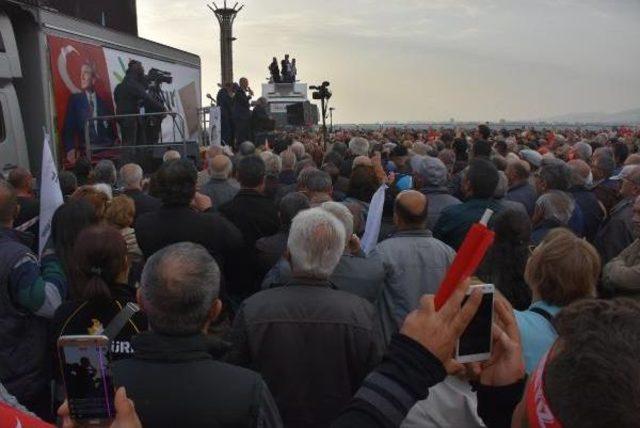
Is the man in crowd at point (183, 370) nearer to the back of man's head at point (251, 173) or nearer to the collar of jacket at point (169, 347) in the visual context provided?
the collar of jacket at point (169, 347)

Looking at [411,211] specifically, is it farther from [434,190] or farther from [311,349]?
[434,190]

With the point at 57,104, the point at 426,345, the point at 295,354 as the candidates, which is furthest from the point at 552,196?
the point at 57,104

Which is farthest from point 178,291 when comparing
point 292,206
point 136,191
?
point 136,191

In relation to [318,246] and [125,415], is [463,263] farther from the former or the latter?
[318,246]

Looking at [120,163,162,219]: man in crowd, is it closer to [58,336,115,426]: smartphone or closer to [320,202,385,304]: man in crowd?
[320,202,385,304]: man in crowd

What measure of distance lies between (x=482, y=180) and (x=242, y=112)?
1010 cm

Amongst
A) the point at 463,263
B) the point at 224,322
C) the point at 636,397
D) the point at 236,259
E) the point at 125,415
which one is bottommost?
the point at 224,322

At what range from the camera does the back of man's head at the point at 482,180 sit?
537 cm

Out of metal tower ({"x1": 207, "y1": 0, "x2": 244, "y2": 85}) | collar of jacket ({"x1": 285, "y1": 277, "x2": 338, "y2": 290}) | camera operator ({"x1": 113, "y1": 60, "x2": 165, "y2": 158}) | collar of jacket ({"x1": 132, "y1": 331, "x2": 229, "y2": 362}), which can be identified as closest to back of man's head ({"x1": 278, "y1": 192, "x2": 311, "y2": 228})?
collar of jacket ({"x1": 285, "y1": 277, "x2": 338, "y2": 290})

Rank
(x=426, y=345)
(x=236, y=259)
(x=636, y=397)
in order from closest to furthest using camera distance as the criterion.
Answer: (x=636, y=397) → (x=426, y=345) → (x=236, y=259)

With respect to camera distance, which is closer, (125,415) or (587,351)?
(587,351)

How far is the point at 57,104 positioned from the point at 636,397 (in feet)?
28.1

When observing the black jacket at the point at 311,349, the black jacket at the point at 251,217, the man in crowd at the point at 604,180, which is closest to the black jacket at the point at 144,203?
the black jacket at the point at 251,217

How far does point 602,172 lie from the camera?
24.1 feet
